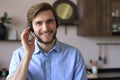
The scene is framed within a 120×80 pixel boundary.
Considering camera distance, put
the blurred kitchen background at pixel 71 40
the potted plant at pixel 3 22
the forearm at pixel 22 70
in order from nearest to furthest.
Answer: the forearm at pixel 22 70
the potted plant at pixel 3 22
the blurred kitchen background at pixel 71 40

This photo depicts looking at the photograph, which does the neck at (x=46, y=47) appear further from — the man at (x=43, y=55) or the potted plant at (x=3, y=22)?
the potted plant at (x=3, y=22)

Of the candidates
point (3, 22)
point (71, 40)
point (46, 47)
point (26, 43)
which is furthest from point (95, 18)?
point (26, 43)

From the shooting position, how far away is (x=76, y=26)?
349 centimetres

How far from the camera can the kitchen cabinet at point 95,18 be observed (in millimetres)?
3346

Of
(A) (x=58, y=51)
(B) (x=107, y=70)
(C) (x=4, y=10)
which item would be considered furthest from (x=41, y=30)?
(B) (x=107, y=70)

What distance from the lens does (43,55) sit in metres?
1.48

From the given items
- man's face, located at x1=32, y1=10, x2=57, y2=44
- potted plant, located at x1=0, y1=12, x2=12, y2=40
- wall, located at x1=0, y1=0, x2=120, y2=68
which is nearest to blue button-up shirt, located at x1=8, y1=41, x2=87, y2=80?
man's face, located at x1=32, y1=10, x2=57, y2=44

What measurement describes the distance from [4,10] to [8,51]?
598 millimetres

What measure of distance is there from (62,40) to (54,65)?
2047mm

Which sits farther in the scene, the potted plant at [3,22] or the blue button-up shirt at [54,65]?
the potted plant at [3,22]

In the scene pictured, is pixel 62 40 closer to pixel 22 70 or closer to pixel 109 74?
pixel 109 74

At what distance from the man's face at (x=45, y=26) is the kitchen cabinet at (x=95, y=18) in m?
1.96

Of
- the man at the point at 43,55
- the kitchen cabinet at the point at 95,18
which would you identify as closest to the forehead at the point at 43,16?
the man at the point at 43,55

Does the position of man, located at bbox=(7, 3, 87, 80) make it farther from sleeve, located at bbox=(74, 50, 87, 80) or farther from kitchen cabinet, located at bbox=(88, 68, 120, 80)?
kitchen cabinet, located at bbox=(88, 68, 120, 80)
